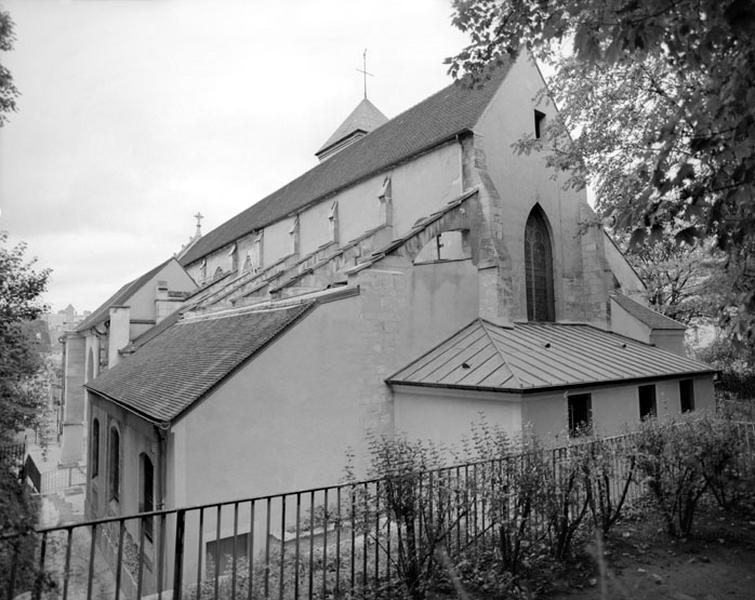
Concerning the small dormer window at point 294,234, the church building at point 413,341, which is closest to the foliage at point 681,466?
the church building at point 413,341

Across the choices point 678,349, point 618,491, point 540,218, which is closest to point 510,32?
point 618,491

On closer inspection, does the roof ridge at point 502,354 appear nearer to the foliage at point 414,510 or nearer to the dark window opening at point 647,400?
the dark window opening at point 647,400

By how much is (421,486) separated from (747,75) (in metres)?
4.65

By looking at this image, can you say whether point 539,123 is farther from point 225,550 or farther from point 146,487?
point 146,487

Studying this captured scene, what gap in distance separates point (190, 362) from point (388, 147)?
12038 millimetres

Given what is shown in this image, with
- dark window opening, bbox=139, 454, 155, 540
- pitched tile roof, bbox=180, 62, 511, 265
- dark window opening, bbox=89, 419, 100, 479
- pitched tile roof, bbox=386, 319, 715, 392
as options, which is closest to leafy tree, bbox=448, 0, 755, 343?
pitched tile roof, bbox=180, 62, 511, 265

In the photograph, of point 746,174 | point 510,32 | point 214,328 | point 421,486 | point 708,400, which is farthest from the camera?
point 214,328

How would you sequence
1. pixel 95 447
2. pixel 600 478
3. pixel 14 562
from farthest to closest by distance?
pixel 95 447 < pixel 600 478 < pixel 14 562

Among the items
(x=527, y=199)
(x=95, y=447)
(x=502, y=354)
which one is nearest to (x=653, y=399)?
(x=502, y=354)

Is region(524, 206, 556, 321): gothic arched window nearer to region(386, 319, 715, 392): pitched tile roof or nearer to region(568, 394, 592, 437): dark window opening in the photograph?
region(386, 319, 715, 392): pitched tile roof

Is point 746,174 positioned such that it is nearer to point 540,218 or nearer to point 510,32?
point 510,32

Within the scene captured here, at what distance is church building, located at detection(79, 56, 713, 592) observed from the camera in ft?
35.5

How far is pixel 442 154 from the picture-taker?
1716 cm

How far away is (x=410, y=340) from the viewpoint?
1342 centimetres
